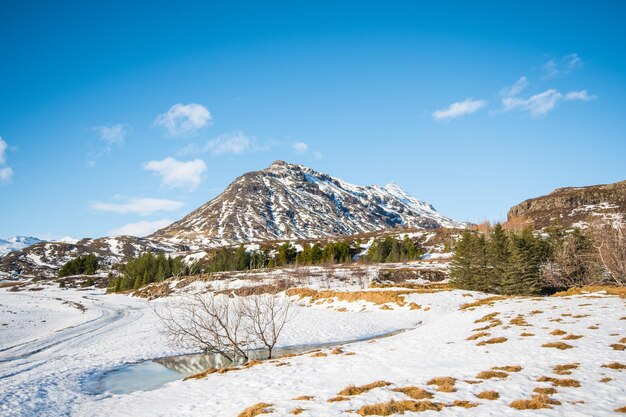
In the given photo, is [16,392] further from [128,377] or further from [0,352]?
[0,352]

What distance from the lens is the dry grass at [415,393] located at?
11668 millimetres

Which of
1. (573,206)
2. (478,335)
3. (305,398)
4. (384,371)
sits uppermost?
(573,206)

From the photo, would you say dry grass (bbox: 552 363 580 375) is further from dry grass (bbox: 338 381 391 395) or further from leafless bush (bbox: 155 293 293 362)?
leafless bush (bbox: 155 293 293 362)

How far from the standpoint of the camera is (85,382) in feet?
65.8

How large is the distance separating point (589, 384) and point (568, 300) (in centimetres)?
2052

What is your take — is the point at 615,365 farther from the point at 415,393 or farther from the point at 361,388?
the point at 361,388

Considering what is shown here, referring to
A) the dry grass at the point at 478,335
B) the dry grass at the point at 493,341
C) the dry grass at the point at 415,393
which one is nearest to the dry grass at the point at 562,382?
the dry grass at the point at 415,393

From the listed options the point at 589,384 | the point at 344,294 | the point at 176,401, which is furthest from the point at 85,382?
the point at 344,294

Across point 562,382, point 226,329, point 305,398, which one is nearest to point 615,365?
point 562,382

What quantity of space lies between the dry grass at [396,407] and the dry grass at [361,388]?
189cm

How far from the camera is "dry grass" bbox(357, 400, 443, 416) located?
10.6 metres

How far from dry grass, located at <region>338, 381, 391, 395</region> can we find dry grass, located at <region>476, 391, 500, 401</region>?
134 inches

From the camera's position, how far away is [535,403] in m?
10.2

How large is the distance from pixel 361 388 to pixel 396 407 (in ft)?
8.60
